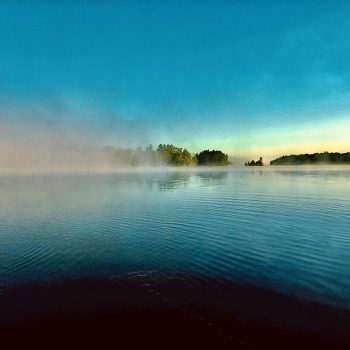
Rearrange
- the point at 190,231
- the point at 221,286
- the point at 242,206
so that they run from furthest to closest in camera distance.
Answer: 1. the point at 242,206
2. the point at 190,231
3. the point at 221,286

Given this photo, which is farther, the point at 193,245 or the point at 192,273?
the point at 193,245

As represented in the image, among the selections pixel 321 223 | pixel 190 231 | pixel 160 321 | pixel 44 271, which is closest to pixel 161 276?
pixel 160 321

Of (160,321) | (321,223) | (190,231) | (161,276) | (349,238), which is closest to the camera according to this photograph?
(160,321)

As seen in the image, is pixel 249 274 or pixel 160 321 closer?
pixel 160 321

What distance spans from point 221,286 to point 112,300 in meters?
6.96

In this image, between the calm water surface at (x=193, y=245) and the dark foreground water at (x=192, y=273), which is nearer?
the dark foreground water at (x=192, y=273)

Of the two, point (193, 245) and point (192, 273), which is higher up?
point (193, 245)

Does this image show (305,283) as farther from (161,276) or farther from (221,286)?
(161,276)

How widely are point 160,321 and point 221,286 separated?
5408 millimetres

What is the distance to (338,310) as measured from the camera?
1560 centimetres

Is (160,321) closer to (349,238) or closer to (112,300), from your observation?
(112,300)

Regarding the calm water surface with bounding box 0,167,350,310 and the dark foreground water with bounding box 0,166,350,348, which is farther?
the calm water surface with bounding box 0,167,350,310

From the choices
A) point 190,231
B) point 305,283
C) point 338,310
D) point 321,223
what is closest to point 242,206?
point 321,223

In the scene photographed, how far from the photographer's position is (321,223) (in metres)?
36.1
